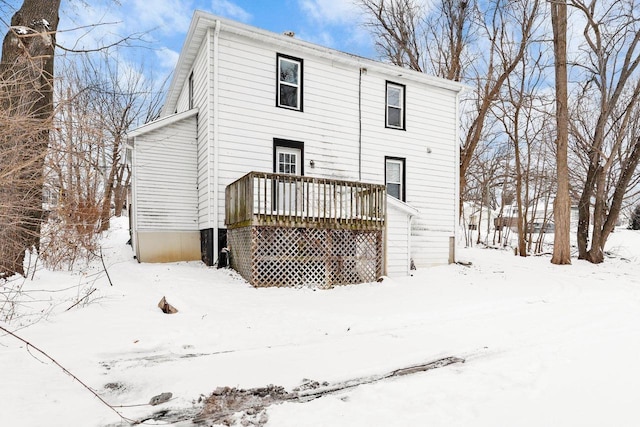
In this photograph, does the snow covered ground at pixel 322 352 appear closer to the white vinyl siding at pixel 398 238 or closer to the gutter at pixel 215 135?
the gutter at pixel 215 135

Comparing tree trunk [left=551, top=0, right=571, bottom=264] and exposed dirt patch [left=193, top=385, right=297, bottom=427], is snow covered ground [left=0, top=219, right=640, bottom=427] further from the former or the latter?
tree trunk [left=551, top=0, right=571, bottom=264]

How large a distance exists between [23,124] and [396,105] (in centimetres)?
1001

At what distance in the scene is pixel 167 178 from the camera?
33.0 feet

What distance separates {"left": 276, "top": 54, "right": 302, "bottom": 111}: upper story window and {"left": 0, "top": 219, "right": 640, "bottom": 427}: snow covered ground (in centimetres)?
514

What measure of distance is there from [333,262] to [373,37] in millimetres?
14148

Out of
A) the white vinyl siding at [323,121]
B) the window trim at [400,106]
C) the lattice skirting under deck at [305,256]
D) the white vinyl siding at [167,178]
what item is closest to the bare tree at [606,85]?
the white vinyl siding at [323,121]

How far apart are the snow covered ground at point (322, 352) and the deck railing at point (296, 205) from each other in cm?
150

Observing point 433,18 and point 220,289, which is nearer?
point 220,289

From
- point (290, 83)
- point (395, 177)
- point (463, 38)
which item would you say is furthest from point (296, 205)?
point (463, 38)

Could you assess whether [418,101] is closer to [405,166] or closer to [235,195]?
[405,166]

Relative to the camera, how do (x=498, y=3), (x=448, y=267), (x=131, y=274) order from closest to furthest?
(x=131, y=274)
(x=448, y=267)
(x=498, y=3)

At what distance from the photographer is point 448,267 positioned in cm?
1138

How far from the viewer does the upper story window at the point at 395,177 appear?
1127 centimetres

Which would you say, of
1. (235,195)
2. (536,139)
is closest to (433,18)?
(536,139)
